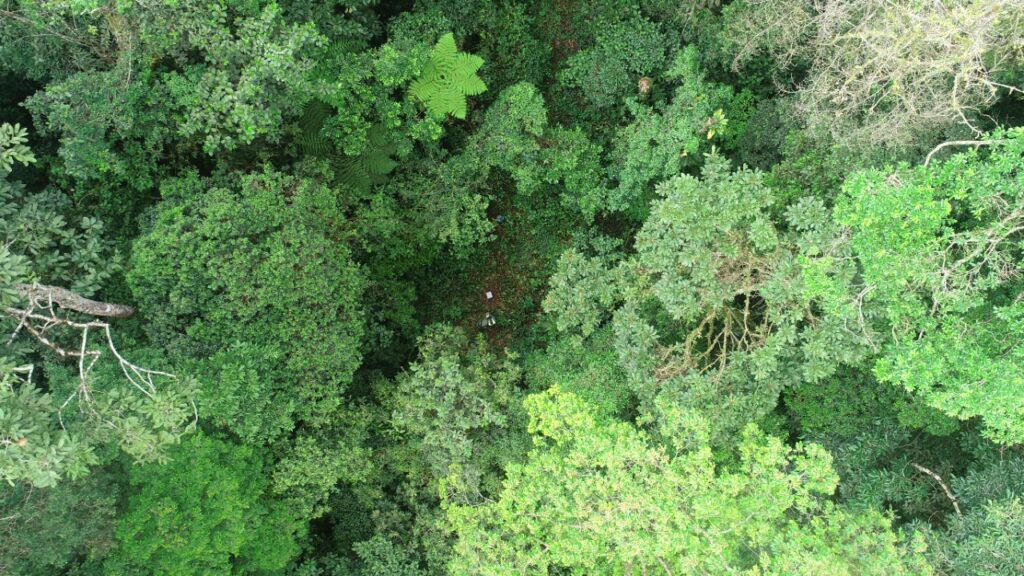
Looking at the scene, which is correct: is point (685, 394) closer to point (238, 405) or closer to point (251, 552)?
point (238, 405)

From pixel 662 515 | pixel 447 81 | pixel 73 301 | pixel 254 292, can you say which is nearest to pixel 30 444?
pixel 73 301

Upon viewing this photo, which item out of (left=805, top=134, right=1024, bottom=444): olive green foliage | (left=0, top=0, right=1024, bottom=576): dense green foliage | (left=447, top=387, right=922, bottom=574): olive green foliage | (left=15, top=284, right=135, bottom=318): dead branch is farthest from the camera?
(left=447, top=387, right=922, bottom=574): olive green foliage

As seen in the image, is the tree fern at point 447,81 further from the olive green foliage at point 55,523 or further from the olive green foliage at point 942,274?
the olive green foliage at point 55,523

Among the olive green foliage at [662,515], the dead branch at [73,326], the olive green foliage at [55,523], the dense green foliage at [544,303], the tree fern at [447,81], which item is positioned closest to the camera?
the dense green foliage at [544,303]

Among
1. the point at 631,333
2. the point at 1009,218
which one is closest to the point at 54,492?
the point at 631,333

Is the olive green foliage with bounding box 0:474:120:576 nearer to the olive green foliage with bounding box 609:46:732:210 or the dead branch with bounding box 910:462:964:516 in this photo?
the olive green foliage with bounding box 609:46:732:210

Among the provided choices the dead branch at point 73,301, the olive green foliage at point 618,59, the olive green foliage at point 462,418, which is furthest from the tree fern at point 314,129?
the olive green foliage at point 618,59

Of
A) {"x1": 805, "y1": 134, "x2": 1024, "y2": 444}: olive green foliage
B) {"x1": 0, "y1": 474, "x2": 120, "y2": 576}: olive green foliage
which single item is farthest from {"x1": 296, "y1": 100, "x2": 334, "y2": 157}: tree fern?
{"x1": 805, "y1": 134, "x2": 1024, "y2": 444}: olive green foliage
